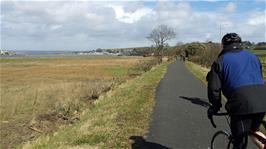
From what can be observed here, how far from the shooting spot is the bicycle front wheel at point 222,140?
627 centimetres

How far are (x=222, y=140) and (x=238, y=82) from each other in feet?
4.60

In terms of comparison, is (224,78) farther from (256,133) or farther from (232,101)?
(256,133)

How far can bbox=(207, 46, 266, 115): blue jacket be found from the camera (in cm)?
546

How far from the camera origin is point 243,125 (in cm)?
564

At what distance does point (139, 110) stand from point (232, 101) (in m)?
8.27

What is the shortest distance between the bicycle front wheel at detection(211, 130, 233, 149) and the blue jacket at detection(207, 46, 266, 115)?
0.78 meters

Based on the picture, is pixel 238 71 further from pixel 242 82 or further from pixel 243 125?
pixel 243 125

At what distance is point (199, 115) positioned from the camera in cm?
1288

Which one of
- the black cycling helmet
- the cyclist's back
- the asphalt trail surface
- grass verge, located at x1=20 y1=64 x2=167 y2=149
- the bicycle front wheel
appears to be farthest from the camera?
grass verge, located at x1=20 y1=64 x2=167 y2=149

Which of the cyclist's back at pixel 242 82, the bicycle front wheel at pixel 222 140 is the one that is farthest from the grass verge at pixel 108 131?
the cyclist's back at pixel 242 82

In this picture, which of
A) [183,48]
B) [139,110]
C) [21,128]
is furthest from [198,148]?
[183,48]

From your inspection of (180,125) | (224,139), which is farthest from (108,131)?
(224,139)

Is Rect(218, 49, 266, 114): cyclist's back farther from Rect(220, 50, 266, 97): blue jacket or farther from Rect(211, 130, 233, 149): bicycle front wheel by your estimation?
Rect(211, 130, 233, 149): bicycle front wheel

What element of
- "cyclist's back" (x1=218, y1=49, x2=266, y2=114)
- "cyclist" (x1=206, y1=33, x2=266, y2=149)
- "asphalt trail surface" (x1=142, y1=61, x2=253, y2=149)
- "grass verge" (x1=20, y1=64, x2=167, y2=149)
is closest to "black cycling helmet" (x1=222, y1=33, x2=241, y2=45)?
"cyclist" (x1=206, y1=33, x2=266, y2=149)
